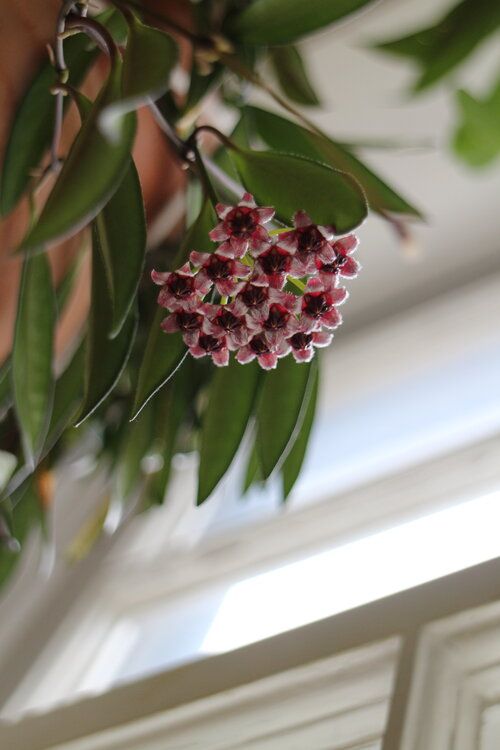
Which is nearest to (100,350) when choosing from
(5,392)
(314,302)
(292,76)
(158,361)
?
(158,361)

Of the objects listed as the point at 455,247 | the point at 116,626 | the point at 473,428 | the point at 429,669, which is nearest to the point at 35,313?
the point at 429,669

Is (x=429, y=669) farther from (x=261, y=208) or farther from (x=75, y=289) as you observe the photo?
(x=75, y=289)

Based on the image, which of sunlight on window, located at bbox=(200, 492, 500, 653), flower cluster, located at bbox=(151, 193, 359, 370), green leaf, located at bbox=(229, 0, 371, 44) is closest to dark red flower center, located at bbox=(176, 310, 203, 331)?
flower cluster, located at bbox=(151, 193, 359, 370)

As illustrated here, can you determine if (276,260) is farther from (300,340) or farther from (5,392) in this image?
(5,392)

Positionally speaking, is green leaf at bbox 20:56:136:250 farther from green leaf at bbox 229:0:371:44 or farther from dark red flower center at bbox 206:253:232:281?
green leaf at bbox 229:0:371:44

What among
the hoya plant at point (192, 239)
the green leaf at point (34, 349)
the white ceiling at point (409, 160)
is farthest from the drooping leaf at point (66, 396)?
the white ceiling at point (409, 160)

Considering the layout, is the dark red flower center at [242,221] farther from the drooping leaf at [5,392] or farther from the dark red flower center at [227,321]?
the drooping leaf at [5,392]

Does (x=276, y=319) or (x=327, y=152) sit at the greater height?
(x=327, y=152)
